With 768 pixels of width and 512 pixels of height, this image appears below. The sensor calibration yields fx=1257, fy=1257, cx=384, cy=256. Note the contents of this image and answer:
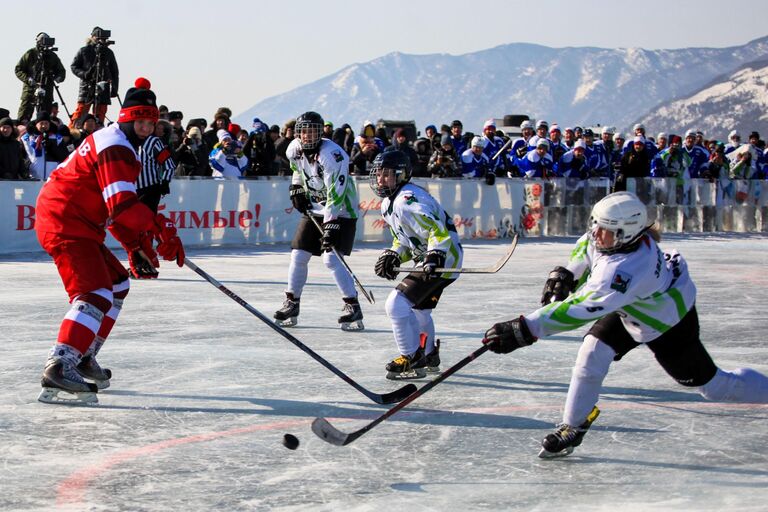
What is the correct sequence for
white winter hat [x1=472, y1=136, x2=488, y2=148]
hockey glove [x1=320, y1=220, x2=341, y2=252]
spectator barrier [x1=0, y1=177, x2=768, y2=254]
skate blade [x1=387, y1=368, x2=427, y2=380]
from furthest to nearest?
white winter hat [x1=472, y1=136, x2=488, y2=148] < spectator barrier [x1=0, y1=177, x2=768, y2=254] < hockey glove [x1=320, y1=220, x2=341, y2=252] < skate blade [x1=387, y1=368, x2=427, y2=380]

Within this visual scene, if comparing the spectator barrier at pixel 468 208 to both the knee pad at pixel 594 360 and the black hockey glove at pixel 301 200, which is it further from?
the knee pad at pixel 594 360

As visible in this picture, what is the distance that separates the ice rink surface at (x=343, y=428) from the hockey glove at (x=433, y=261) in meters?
0.68

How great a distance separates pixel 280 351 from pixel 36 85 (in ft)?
30.2

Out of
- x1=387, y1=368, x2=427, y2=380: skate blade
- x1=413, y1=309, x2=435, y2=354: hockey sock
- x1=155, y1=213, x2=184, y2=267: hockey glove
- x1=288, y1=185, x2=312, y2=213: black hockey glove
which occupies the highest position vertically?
x1=288, y1=185, x2=312, y2=213: black hockey glove

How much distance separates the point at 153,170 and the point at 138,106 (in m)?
0.72

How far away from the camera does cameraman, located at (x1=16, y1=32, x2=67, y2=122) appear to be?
16.0 meters

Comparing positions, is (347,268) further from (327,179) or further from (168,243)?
(168,243)

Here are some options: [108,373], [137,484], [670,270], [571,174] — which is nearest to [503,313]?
[108,373]

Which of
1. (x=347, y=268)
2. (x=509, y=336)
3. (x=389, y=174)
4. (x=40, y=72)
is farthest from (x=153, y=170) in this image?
(x=40, y=72)

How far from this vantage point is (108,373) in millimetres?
6980

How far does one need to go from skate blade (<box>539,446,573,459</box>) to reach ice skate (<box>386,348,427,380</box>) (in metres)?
1.98

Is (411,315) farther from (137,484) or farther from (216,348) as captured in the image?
(137,484)

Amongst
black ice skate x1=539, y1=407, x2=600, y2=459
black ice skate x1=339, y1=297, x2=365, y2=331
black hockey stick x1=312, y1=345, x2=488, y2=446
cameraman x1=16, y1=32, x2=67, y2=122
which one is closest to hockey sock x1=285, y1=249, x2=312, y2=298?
black ice skate x1=339, y1=297, x2=365, y2=331

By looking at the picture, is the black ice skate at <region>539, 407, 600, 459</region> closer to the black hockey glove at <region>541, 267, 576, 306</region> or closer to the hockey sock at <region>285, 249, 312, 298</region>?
the black hockey glove at <region>541, 267, 576, 306</region>
